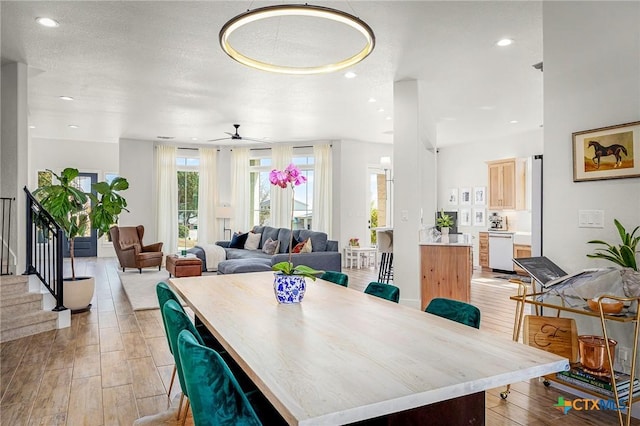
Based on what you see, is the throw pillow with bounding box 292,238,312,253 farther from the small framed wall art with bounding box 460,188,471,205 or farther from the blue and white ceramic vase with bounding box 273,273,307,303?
the blue and white ceramic vase with bounding box 273,273,307,303

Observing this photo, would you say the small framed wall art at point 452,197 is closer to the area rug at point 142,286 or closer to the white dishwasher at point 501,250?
the white dishwasher at point 501,250

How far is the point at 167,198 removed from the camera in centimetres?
1005

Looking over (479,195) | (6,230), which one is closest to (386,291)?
(6,230)

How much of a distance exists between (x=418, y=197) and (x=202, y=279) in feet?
10.4

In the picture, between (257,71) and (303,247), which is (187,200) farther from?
(257,71)

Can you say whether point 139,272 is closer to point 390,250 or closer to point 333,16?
point 390,250

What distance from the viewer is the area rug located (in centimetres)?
550

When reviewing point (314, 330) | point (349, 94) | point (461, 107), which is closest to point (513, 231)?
point (461, 107)

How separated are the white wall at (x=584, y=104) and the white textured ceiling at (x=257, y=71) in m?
0.50

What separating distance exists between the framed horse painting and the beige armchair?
7575 mm

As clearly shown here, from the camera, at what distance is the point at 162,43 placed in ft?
13.3

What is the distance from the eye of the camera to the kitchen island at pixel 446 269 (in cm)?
492

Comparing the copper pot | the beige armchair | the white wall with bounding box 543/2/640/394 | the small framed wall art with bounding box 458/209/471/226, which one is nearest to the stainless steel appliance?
the small framed wall art with bounding box 458/209/471/226

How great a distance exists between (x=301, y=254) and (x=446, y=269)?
283 cm
